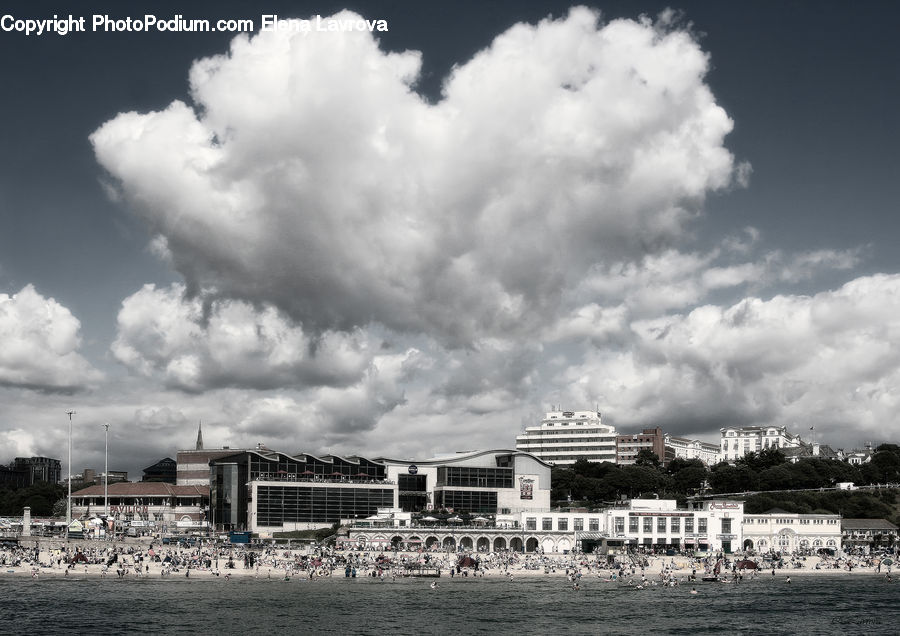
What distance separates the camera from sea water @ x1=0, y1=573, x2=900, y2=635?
259 feet

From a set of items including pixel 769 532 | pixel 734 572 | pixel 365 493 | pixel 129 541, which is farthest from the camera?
pixel 365 493

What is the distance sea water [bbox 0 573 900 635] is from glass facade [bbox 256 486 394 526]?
42052 mm

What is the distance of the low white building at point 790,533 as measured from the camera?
152000mm

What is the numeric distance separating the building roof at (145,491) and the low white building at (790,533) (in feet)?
336

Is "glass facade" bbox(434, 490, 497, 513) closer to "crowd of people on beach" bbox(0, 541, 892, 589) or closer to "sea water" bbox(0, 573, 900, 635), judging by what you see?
"crowd of people on beach" bbox(0, 541, 892, 589)

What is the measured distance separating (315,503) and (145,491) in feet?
146

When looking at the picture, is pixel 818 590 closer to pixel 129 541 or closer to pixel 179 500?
pixel 129 541

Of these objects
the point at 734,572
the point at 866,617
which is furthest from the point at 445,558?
the point at 866,617

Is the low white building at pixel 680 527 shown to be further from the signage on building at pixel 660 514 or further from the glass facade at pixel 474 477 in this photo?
the glass facade at pixel 474 477

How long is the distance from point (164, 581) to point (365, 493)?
192ft

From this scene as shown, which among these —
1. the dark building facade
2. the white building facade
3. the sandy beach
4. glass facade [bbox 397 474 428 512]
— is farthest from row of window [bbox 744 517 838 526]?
the dark building facade

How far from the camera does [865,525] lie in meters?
166

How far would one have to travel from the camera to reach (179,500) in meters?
188

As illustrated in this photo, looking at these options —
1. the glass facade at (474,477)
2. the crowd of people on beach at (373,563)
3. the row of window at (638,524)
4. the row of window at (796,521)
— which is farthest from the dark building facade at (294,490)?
the row of window at (796,521)
